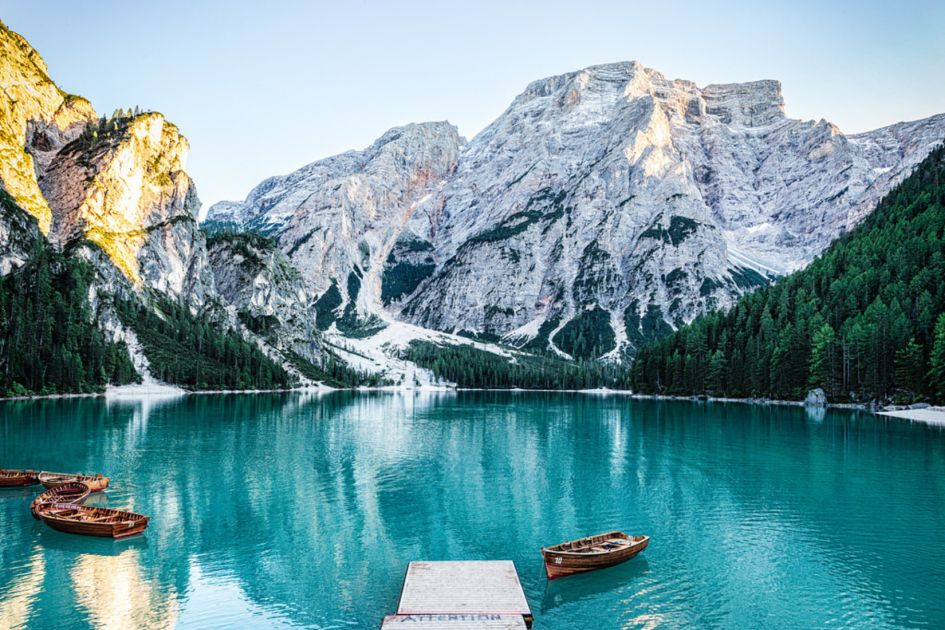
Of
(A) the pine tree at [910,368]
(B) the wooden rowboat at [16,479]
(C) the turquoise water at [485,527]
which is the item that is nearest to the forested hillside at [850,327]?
(A) the pine tree at [910,368]

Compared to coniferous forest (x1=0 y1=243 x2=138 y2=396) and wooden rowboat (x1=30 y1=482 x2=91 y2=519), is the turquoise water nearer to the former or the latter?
wooden rowboat (x1=30 y1=482 x2=91 y2=519)

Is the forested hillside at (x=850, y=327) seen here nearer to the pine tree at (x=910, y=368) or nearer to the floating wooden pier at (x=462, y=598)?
the pine tree at (x=910, y=368)

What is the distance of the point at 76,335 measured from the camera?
150625 mm

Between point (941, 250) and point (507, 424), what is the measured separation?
98.8 meters

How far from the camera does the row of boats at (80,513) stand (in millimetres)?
33031

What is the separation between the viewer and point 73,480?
140 feet

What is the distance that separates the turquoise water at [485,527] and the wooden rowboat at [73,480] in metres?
0.99

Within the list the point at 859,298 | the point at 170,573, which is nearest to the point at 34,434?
the point at 170,573

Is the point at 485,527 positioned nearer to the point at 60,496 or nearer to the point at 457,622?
the point at 457,622

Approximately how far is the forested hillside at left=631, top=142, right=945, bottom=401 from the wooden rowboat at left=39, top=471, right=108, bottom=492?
379 ft

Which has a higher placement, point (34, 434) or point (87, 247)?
point (87, 247)

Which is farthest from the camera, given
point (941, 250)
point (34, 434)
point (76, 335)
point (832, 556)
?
point (76, 335)

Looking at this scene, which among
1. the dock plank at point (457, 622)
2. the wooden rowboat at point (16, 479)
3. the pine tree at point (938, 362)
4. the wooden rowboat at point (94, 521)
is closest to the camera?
the dock plank at point (457, 622)

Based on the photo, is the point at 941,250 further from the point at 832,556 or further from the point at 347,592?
the point at 347,592
